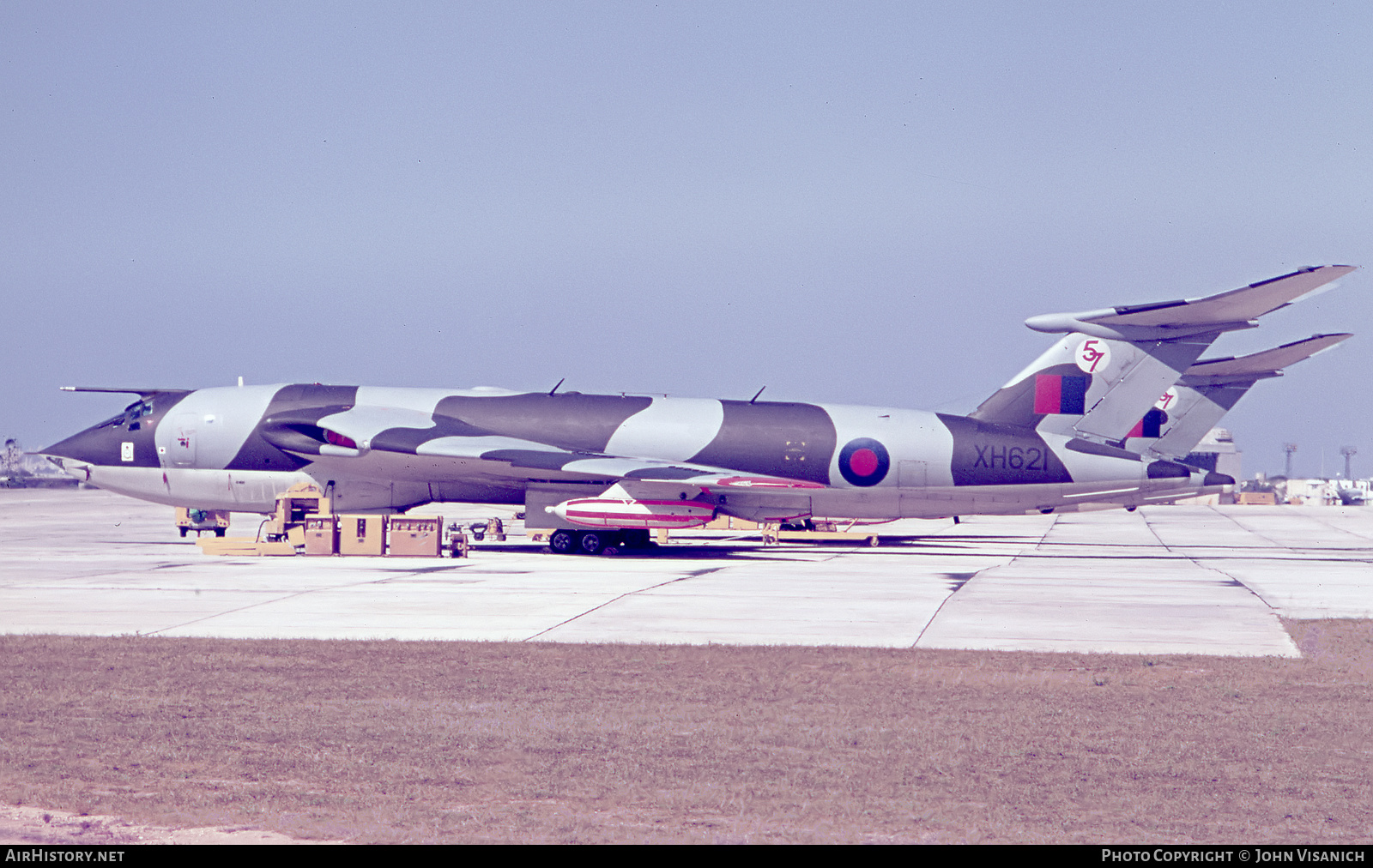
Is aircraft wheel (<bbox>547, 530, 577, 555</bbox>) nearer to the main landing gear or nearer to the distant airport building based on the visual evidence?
the main landing gear

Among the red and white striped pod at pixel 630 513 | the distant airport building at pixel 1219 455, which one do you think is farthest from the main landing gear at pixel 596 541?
the distant airport building at pixel 1219 455

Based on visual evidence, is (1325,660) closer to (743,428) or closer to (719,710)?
(719,710)

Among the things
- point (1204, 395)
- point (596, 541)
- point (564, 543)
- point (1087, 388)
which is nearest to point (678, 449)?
point (596, 541)

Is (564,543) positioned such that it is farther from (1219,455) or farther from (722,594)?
(1219,455)

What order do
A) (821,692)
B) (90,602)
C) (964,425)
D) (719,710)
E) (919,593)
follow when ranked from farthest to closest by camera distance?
(964,425) < (919,593) < (90,602) < (821,692) < (719,710)

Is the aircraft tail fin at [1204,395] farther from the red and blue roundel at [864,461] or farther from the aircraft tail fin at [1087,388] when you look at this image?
the red and blue roundel at [864,461]

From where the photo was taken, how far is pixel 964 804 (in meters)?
7.12

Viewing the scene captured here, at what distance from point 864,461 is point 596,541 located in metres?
6.45

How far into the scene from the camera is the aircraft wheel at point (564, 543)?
93.1ft

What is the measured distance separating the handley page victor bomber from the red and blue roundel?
4 centimetres

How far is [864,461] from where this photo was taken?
28.2 meters

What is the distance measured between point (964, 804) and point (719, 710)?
3069 mm

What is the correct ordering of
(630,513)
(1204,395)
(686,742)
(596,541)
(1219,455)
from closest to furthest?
(686,742)
(630,513)
(596,541)
(1204,395)
(1219,455)

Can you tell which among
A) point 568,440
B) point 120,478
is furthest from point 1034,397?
point 120,478
